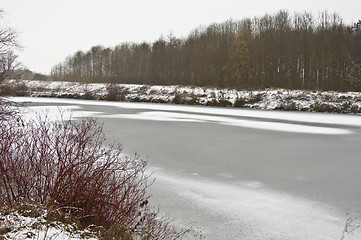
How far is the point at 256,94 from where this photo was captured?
958 inches

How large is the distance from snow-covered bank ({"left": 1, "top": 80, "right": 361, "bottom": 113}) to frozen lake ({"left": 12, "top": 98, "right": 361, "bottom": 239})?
8.90 metres

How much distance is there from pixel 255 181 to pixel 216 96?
68.3ft

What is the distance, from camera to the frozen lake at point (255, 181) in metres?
4.02

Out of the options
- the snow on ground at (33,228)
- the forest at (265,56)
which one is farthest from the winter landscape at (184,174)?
the forest at (265,56)

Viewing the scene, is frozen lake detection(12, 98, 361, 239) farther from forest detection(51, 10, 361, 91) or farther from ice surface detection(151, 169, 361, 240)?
forest detection(51, 10, 361, 91)

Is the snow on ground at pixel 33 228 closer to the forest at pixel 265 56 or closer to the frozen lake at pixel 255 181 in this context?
the frozen lake at pixel 255 181

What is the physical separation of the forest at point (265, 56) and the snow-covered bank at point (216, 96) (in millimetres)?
3640

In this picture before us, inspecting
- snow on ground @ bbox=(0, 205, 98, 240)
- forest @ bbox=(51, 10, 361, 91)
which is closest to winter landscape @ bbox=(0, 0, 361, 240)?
snow on ground @ bbox=(0, 205, 98, 240)

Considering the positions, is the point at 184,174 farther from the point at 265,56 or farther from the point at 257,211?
the point at 265,56

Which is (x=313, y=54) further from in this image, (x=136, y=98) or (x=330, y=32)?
(x=136, y=98)

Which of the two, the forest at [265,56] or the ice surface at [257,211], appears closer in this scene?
the ice surface at [257,211]

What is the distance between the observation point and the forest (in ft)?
101

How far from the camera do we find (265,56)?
35.6 meters

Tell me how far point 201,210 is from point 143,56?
49.7m
